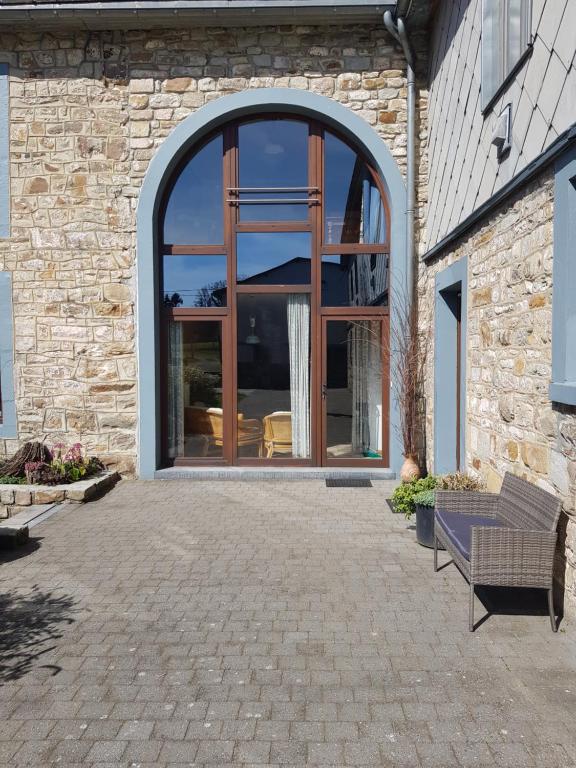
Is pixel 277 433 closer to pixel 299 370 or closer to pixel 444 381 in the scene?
pixel 299 370

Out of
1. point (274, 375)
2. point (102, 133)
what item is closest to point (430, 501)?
point (274, 375)

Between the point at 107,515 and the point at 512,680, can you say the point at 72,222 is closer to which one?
the point at 107,515

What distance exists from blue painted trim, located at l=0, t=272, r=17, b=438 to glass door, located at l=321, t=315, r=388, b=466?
4.04 m

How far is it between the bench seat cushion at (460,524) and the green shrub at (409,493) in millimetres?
913

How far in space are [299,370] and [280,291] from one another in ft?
3.51

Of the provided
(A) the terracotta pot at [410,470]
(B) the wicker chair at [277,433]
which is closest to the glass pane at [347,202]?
(B) the wicker chair at [277,433]

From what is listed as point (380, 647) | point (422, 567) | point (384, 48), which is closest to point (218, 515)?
point (422, 567)

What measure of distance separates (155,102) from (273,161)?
64.8 inches

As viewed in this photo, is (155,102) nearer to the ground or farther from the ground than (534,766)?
farther from the ground

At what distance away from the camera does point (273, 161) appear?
7551 millimetres

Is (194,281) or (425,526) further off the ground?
(194,281)

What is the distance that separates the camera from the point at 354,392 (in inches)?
302

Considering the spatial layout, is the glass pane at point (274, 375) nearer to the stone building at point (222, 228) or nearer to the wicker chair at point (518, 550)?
the stone building at point (222, 228)

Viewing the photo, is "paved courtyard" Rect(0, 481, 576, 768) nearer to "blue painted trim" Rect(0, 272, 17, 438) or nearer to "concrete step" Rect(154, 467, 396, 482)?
"concrete step" Rect(154, 467, 396, 482)
